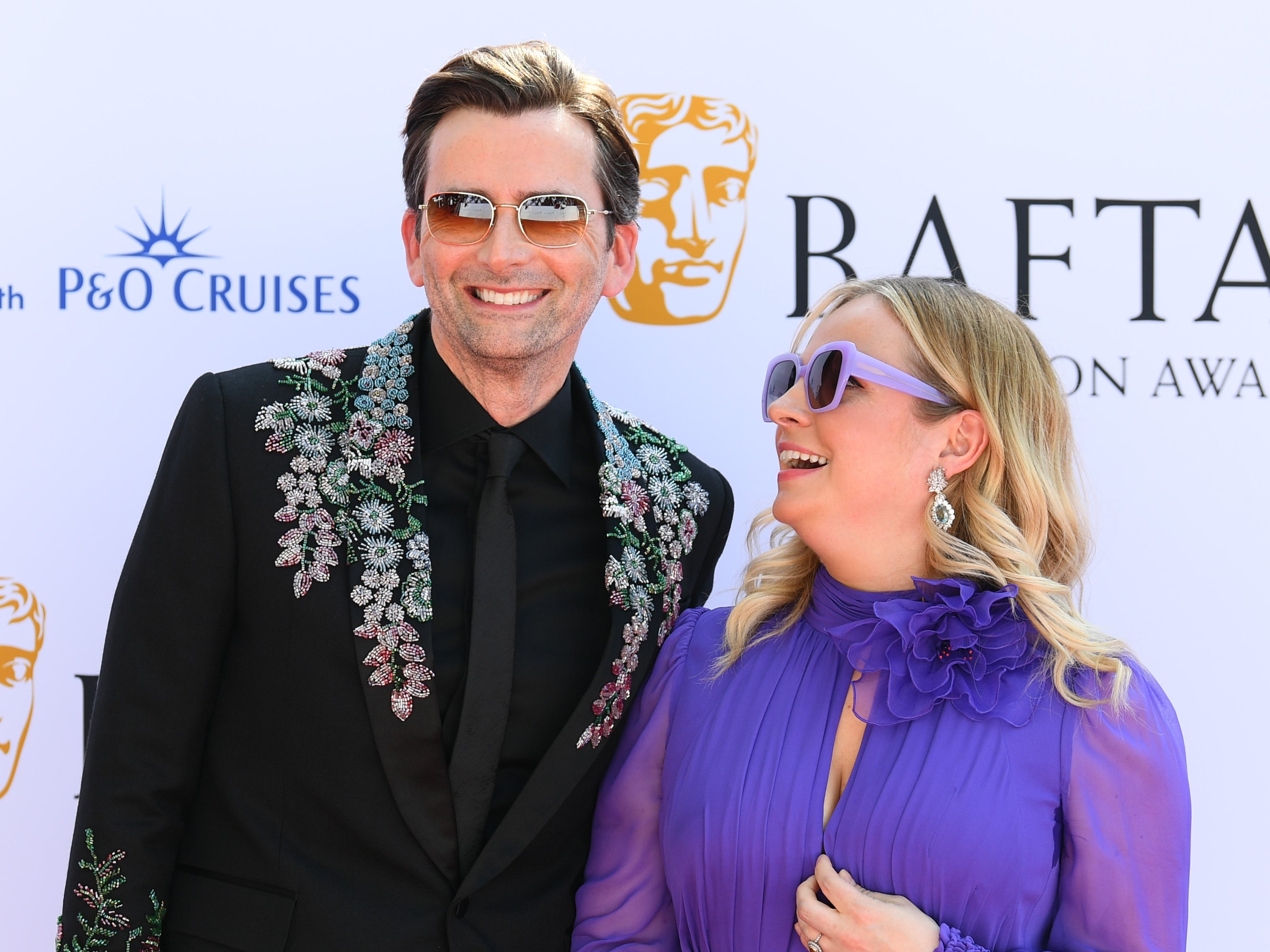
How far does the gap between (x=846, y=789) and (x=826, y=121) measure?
164 centimetres

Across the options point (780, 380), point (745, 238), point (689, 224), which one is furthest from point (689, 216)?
point (780, 380)

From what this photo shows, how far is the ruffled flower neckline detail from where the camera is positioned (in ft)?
5.33

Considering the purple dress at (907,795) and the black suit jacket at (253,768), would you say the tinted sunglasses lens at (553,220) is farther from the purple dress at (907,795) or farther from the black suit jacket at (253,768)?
the purple dress at (907,795)

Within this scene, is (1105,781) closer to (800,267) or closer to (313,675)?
(313,675)

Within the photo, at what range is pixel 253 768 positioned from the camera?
5.47ft

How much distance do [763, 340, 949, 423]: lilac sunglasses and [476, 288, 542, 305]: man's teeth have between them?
48cm

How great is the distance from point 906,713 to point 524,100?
1.14 meters

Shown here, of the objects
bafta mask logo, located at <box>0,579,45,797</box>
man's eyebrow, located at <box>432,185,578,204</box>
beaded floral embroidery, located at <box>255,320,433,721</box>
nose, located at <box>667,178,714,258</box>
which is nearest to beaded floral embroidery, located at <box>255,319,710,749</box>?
beaded floral embroidery, located at <box>255,320,433,721</box>

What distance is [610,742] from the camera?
5.94 feet

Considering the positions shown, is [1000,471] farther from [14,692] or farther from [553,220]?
[14,692]

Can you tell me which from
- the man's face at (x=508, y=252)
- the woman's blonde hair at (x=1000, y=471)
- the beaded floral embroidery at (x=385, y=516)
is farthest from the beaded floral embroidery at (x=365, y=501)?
the woman's blonde hair at (x=1000, y=471)

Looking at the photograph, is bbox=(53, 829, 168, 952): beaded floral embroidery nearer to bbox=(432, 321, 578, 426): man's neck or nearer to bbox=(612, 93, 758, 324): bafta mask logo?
bbox=(432, 321, 578, 426): man's neck

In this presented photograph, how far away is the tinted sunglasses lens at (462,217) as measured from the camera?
5.76ft

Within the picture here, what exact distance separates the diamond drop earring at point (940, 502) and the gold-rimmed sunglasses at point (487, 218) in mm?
696
